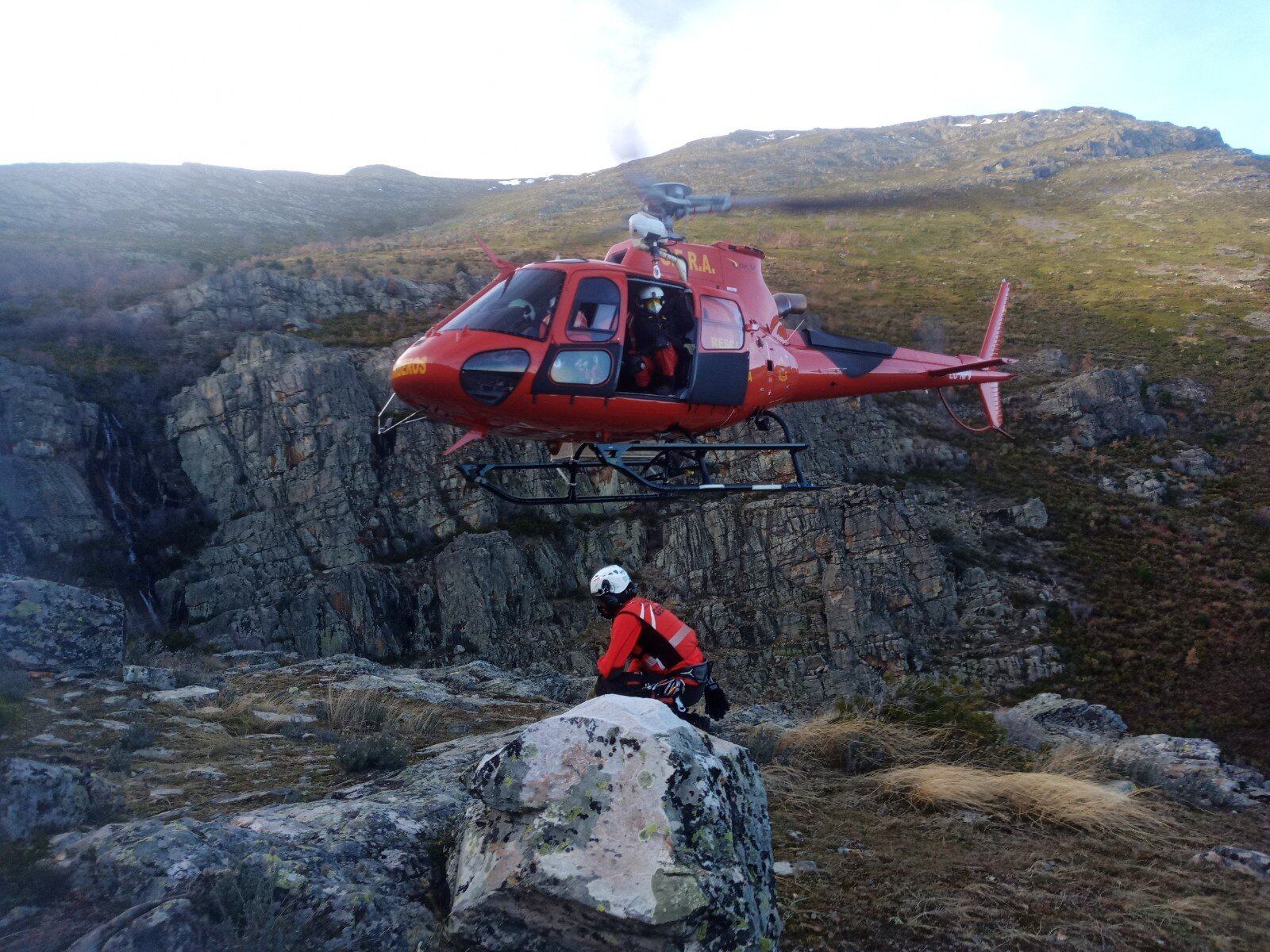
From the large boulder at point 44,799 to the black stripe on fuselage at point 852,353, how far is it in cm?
957

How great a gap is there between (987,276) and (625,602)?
141ft

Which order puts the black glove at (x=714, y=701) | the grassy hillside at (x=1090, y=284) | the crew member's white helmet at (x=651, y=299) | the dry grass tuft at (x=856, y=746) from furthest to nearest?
the grassy hillside at (x=1090, y=284) < the crew member's white helmet at (x=651, y=299) < the dry grass tuft at (x=856, y=746) < the black glove at (x=714, y=701)

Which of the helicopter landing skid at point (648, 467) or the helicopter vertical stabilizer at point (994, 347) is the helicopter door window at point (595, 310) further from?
the helicopter vertical stabilizer at point (994, 347)

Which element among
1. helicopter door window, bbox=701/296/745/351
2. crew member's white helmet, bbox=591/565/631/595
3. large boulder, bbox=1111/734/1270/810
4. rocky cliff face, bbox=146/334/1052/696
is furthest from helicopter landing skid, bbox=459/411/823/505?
rocky cliff face, bbox=146/334/1052/696

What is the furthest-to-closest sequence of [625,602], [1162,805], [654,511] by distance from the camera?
[654,511], [1162,805], [625,602]

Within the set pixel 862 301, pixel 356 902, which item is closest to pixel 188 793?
pixel 356 902

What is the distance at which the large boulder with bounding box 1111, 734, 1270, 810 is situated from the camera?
746 cm

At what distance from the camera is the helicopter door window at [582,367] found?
8195 millimetres

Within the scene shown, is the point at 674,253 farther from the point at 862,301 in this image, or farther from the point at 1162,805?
the point at 862,301

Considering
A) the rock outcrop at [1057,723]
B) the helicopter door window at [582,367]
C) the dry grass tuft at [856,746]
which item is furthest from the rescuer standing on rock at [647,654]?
the rock outcrop at [1057,723]

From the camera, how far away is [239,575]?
18812 mm

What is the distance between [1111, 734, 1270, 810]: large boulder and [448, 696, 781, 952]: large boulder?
6.36m

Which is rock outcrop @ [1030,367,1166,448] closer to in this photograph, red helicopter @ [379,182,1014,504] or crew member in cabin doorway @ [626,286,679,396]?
red helicopter @ [379,182,1014,504]

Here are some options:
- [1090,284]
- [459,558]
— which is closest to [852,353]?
[459,558]
